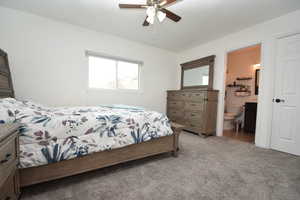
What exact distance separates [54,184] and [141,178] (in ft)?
2.99

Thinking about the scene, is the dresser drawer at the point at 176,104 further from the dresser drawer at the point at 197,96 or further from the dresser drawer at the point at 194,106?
the dresser drawer at the point at 197,96

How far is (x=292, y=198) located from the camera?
1209 millimetres

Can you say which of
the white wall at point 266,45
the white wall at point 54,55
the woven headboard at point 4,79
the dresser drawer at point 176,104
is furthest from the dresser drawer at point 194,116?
the woven headboard at point 4,79

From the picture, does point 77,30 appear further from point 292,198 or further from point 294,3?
point 292,198

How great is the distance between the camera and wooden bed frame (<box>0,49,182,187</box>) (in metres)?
1.19

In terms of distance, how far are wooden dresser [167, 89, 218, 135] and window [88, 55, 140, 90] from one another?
142 centimetres

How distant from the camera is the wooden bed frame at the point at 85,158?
1187mm

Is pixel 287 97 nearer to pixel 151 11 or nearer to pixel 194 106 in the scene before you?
pixel 194 106

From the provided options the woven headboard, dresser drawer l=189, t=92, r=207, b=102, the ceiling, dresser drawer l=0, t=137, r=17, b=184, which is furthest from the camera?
dresser drawer l=189, t=92, r=207, b=102

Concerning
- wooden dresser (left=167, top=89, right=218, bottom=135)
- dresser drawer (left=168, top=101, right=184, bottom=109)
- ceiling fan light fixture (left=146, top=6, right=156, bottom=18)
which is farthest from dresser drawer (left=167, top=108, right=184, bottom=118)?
ceiling fan light fixture (left=146, top=6, right=156, bottom=18)

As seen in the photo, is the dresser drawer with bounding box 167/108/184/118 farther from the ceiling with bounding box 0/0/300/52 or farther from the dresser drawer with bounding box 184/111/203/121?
the ceiling with bounding box 0/0/300/52

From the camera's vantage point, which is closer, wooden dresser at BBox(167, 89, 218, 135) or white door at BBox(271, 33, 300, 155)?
white door at BBox(271, 33, 300, 155)

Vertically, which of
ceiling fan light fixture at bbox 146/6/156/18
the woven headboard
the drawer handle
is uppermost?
ceiling fan light fixture at bbox 146/6/156/18

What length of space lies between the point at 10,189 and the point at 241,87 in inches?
206
